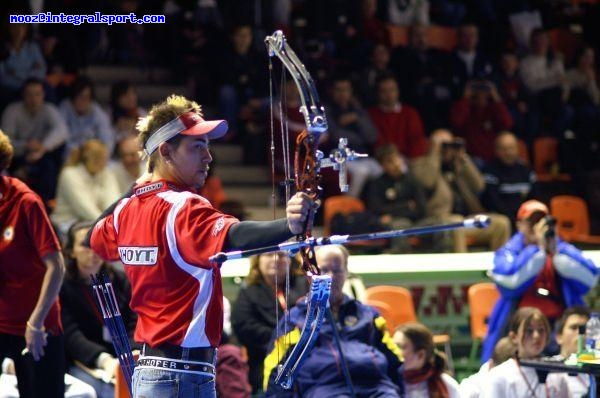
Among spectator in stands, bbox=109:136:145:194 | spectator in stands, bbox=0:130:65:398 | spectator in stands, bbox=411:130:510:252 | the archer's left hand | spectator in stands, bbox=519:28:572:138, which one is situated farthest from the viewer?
spectator in stands, bbox=519:28:572:138

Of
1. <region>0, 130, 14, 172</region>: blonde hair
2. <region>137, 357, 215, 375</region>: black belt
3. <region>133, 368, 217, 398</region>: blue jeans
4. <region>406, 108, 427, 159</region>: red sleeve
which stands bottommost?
<region>133, 368, 217, 398</region>: blue jeans

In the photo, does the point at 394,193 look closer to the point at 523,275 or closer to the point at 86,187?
the point at 86,187

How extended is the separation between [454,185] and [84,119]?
133 inches

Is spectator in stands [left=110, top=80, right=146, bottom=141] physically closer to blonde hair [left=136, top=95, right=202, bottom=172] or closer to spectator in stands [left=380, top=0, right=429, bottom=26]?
spectator in stands [left=380, top=0, right=429, bottom=26]

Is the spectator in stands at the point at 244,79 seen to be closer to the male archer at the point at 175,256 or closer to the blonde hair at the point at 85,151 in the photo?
the blonde hair at the point at 85,151

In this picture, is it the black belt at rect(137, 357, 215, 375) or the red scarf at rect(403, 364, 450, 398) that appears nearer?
the black belt at rect(137, 357, 215, 375)

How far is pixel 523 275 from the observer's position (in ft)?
27.3

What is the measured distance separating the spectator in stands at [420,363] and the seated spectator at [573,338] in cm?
65

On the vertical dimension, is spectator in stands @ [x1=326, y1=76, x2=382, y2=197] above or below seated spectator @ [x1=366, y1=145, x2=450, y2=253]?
above

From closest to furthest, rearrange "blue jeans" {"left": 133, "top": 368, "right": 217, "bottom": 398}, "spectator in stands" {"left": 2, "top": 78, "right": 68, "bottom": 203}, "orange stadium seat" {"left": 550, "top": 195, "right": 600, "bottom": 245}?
"blue jeans" {"left": 133, "top": 368, "right": 217, "bottom": 398}, "spectator in stands" {"left": 2, "top": 78, "right": 68, "bottom": 203}, "orange stadium seat" {"left": 550, "top": 195, "right": 600, "bottom": 245}

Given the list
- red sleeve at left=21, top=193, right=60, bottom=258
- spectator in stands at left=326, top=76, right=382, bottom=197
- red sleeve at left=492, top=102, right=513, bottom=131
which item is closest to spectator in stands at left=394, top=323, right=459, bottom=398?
red sleeve at left=21, top=193, right=60, bottom=258

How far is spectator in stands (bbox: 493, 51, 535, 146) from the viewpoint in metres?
14.0

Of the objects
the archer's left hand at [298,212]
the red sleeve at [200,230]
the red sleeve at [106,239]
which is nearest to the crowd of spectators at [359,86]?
the red sleeve at [106,239]

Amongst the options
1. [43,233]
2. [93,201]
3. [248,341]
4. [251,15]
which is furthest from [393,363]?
[251,15]
